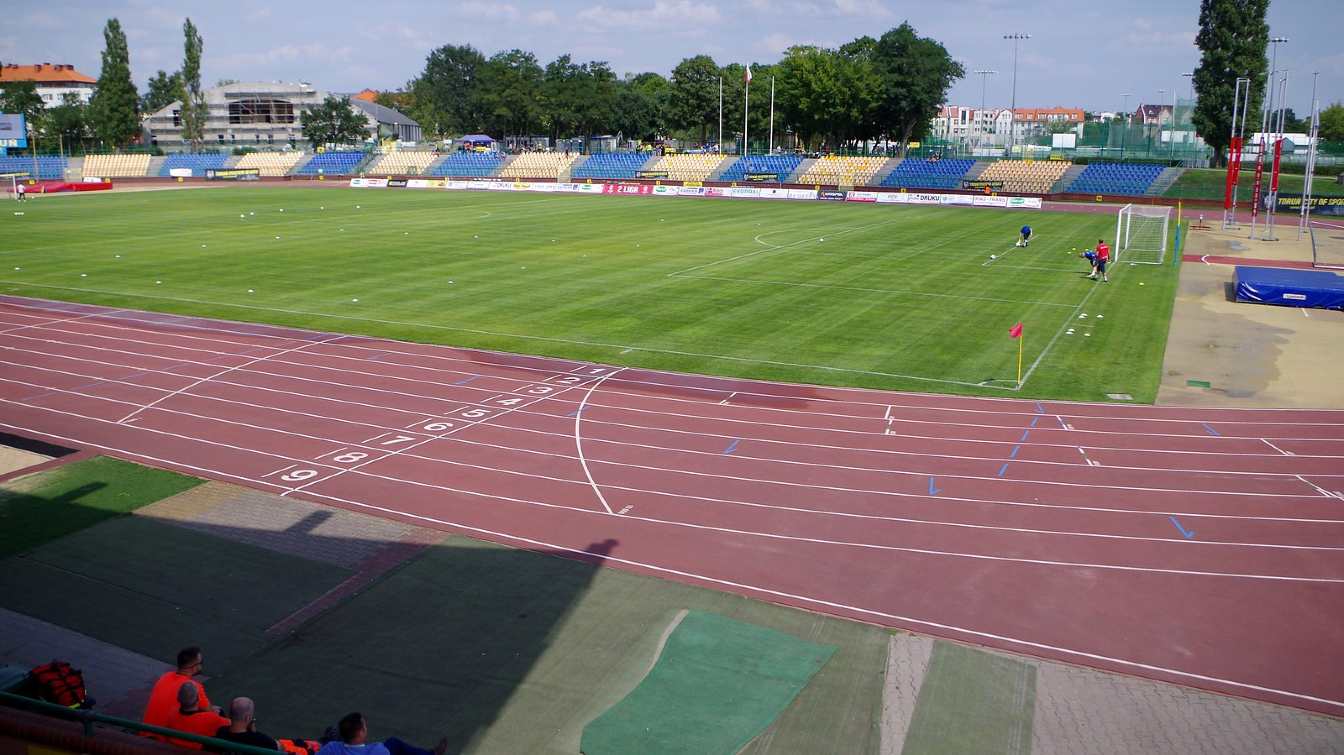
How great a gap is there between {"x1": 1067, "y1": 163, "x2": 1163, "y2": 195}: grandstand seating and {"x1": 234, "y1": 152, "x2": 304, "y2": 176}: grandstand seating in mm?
81305

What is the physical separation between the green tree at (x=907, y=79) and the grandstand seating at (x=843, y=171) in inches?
471

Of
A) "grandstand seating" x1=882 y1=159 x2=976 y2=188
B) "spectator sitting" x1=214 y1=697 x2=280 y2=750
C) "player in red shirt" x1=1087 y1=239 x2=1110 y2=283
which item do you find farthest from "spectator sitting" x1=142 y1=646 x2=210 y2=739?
"grandstand seating" x1=882 y1=159 x2=976 y2=188

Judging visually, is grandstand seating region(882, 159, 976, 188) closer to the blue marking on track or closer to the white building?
→ the blue marking on track

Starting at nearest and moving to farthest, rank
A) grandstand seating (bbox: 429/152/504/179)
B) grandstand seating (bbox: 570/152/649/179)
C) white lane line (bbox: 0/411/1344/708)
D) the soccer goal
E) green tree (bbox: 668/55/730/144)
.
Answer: white lane line (bbox: 0/411/1344/708)
the soccer goal
grandstand seating (bbox: 570/152/649/179)
grandstand seating (bbox: 429/152/504/179)
green tree (bbox: 668/55/730/144)

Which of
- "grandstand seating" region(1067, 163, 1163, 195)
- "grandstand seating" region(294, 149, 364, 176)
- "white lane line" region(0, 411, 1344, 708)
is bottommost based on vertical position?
"white lane line" region(0, 411, 1344, 708)

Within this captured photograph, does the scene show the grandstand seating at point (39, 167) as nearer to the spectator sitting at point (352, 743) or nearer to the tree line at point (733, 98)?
the tree line at point (733, 98)

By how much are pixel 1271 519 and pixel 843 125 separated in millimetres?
93638

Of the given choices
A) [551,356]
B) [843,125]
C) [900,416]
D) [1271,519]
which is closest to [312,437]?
[551,356]

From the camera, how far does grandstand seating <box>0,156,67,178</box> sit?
104m

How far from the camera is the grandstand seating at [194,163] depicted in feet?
352

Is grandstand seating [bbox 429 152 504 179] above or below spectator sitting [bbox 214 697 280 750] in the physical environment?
above

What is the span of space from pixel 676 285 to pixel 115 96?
10991cm

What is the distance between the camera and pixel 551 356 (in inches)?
963

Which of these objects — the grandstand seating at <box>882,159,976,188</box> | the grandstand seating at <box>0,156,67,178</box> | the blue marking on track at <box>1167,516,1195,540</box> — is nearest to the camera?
the blue marking on track at <box>1167,516,1195,540</box>
